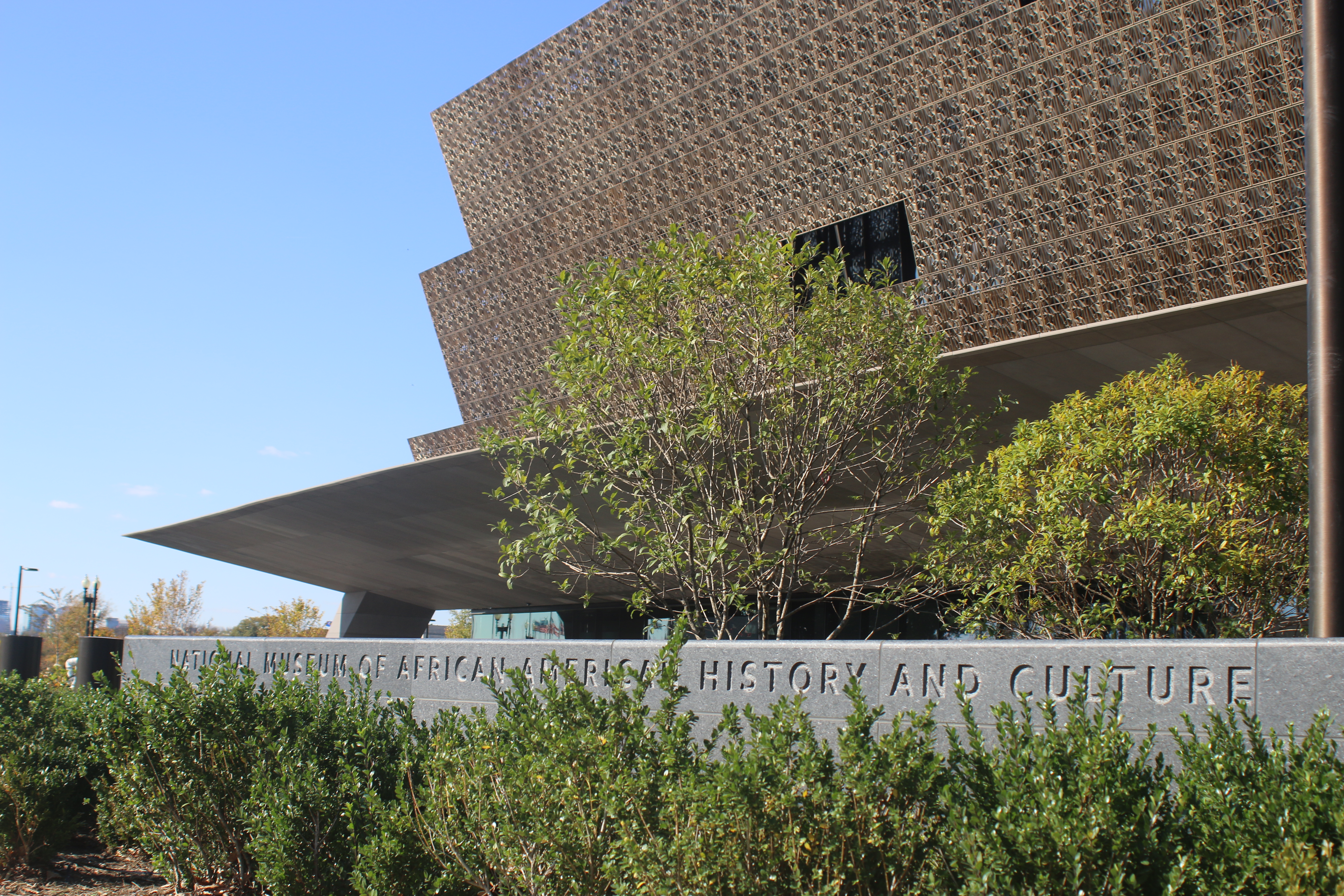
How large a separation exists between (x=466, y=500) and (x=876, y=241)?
13803 mm

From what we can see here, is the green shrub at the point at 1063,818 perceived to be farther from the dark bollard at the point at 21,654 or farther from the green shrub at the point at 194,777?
the dark bollard at the point at 21,654

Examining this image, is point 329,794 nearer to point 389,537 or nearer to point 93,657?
point 93,657

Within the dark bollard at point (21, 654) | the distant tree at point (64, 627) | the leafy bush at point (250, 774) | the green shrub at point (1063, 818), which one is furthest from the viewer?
the distant tree at point (64, 627)

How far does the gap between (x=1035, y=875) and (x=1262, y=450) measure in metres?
7.87

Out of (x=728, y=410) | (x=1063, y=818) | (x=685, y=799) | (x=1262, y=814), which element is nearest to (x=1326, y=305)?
(x=1262, y=814)

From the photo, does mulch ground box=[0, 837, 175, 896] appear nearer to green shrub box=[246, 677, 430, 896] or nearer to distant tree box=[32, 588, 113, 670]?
green shrub box=[246, 677, 430, 896]

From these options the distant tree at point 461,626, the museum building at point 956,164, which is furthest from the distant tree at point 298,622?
the museum building at point 956,164

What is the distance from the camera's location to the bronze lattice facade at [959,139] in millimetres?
14016

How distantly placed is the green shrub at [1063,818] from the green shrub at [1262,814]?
0.37 ft

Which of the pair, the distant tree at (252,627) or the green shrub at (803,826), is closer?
the green shrub at (803,826)

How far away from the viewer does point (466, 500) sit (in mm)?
27438

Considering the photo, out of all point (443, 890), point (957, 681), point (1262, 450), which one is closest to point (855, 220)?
point (1262, 450)

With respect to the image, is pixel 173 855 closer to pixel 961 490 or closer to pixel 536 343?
pixel 961 490

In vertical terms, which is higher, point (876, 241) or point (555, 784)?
point (876, 241)
